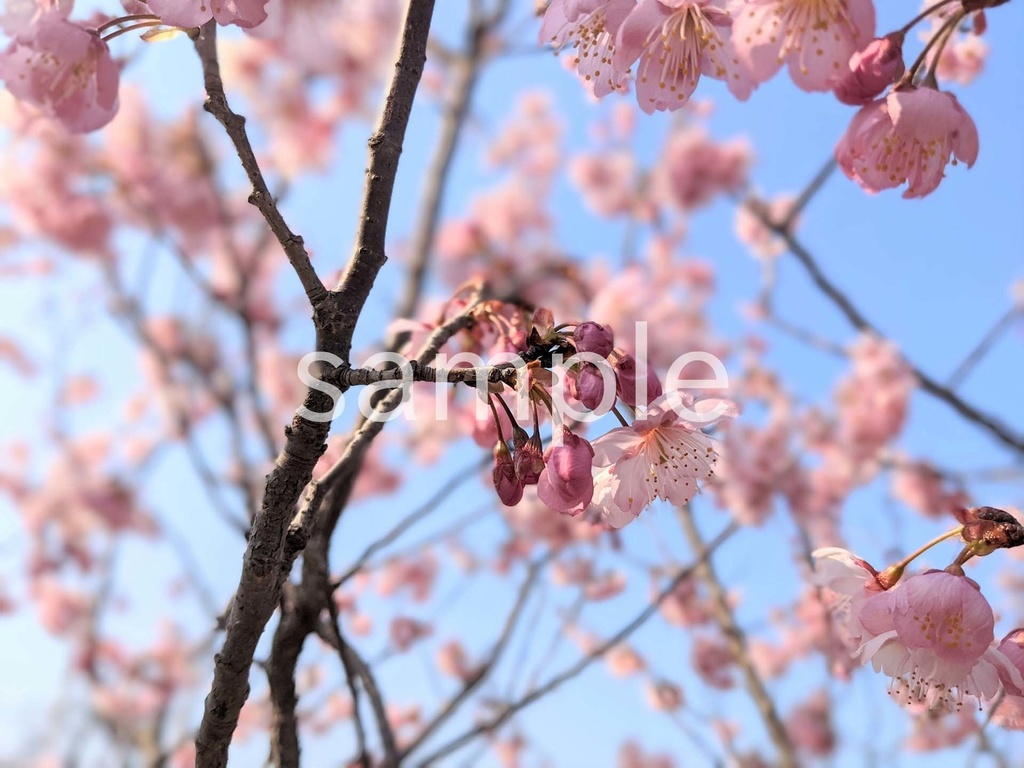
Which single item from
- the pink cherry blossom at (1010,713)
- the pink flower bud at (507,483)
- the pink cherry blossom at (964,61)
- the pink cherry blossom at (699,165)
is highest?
the pink cherry blossom at (699,165)

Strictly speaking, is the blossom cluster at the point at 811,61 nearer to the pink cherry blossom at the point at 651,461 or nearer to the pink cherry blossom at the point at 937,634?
the pink cherry blossom at the point at 651,461

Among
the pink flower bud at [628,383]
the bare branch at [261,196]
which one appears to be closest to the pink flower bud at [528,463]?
the pink flower bud at [628,383]

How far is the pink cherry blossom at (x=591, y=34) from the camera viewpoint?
0.88 metres

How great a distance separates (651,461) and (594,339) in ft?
0.70

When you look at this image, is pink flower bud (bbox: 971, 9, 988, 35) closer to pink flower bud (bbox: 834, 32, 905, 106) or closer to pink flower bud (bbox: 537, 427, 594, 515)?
pink flower bud (bbox: 834, 32, 905, 106)

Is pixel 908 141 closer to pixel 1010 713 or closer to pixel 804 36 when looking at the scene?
pixel 804 36

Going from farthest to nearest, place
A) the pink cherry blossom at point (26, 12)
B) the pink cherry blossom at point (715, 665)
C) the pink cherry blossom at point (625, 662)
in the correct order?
the pink cherry blossom at point (625, 662) < the pink cherry blossom at point (715, 665) < the pink cherry blossom at point (26, 12)

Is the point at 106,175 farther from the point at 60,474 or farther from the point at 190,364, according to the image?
the point at 60,474

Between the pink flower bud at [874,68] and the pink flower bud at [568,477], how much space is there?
0.54 metres

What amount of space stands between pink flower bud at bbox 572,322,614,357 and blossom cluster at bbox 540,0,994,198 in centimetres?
35

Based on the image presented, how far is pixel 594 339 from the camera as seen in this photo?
76cm

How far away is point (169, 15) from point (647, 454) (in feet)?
2.38

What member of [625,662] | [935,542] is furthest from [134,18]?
[625,662]

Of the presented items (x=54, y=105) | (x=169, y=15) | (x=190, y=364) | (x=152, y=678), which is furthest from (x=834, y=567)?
(x=152, y=678)
